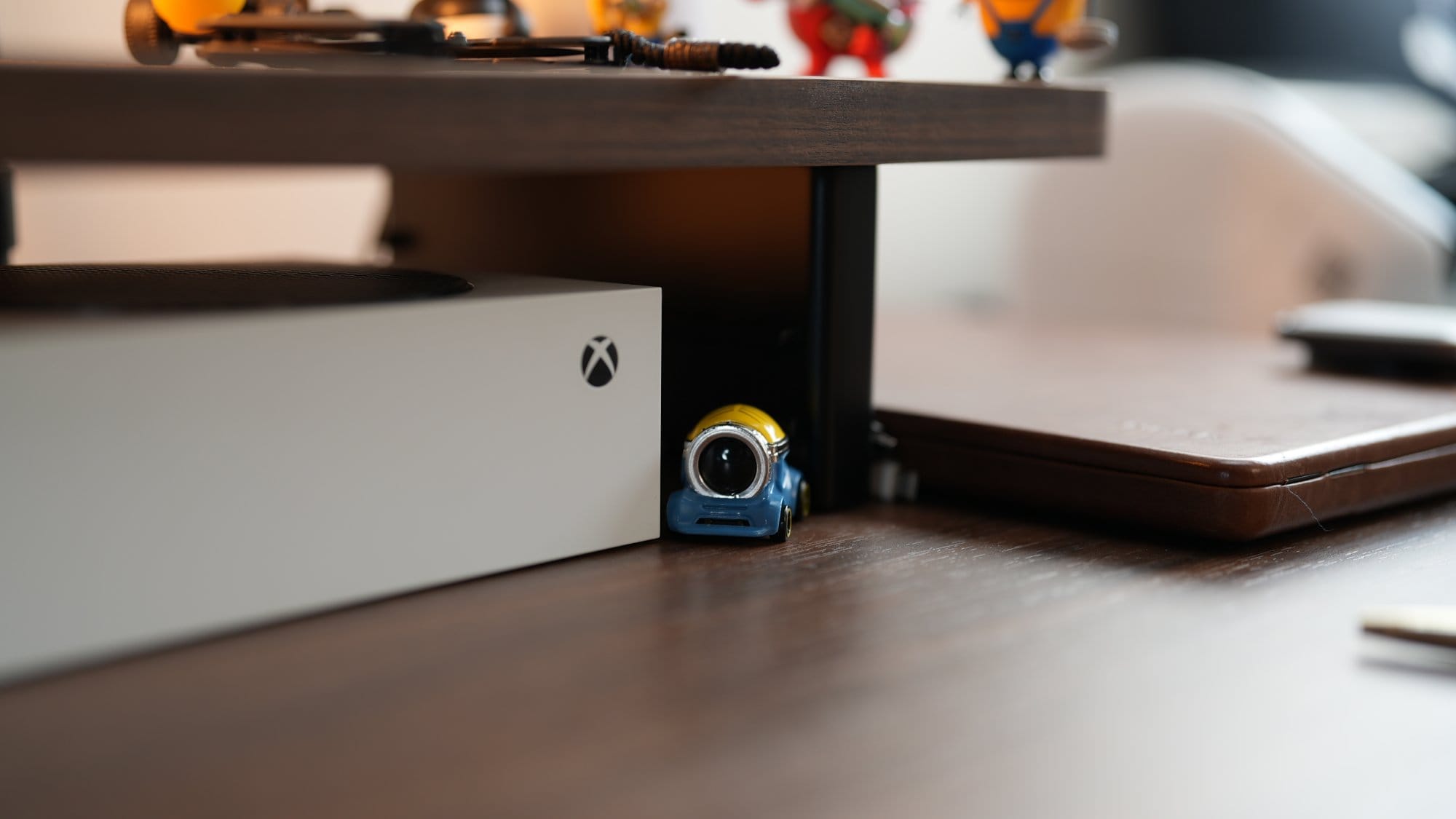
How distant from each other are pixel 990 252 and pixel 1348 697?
6.64 feet

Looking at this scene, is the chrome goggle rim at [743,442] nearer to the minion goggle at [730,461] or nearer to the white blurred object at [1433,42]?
the minion goggle at [730,461]

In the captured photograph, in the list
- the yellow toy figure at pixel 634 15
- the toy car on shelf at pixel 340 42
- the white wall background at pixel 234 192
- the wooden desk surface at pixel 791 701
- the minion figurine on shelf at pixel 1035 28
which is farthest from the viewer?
the white wall background at pixel 234 192

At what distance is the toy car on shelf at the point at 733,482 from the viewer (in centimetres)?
72

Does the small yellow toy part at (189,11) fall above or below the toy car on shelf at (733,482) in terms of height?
above

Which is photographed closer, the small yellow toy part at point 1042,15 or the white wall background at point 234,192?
the small yellow toy part at point 1042,15

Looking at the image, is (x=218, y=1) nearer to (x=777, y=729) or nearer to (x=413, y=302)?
(x=413, y=302)

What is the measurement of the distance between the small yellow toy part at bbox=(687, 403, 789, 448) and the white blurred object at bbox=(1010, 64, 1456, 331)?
115cm

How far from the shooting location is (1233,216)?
180cm

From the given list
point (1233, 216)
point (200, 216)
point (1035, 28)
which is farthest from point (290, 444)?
point (1233, 216)

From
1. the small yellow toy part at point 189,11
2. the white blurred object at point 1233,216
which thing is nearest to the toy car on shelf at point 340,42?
the small yellow toy part at point 189,11

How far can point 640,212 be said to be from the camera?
0.87 meters

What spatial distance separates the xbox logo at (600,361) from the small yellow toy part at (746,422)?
0.06m

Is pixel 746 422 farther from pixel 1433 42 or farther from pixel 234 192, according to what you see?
pixel 1433 42

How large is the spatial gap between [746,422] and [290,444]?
0.24 metres
